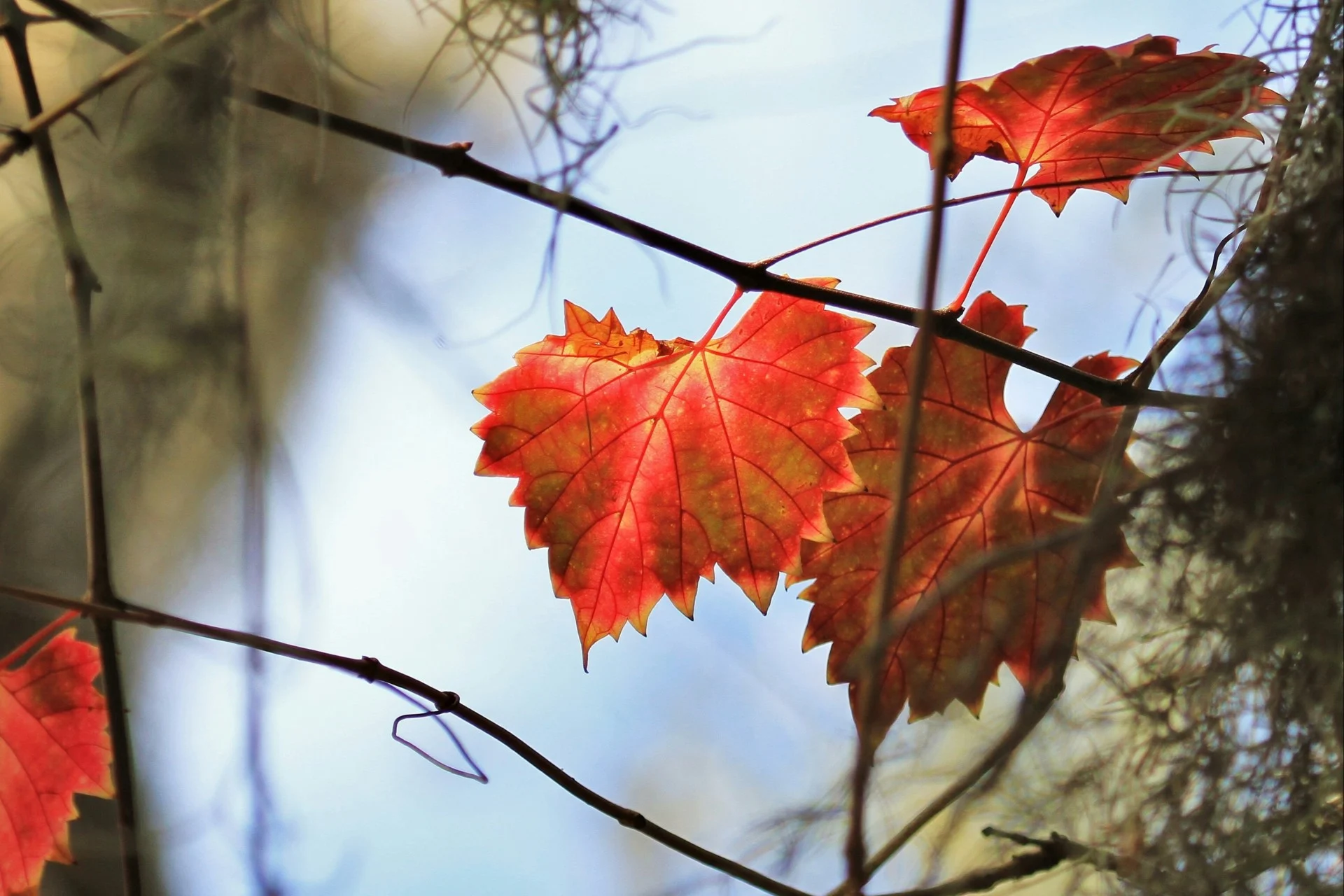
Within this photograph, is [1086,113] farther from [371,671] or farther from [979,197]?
[371,671]

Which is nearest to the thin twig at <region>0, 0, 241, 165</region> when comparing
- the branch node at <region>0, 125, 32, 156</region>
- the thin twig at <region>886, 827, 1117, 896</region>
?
the branch node at <region>0, 125, 32, 156</region>

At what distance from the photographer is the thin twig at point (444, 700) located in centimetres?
35

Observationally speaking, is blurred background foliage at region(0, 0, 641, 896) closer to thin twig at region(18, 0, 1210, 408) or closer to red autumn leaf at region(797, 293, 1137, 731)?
thin twig at region(18, 0, 1210, 408)

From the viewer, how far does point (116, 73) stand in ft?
1.12

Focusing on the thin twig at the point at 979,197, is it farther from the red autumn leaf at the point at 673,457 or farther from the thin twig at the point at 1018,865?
the thin twig at the point at 1018,865

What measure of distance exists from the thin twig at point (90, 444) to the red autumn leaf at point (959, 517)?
295 millimetres

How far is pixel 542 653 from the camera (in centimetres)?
69

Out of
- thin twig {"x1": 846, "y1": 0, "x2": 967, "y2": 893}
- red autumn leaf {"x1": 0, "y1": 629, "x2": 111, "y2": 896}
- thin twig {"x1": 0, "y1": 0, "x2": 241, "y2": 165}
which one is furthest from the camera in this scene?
red autumn leaf {"x1": 0, "y1": 629, "x2": 111, "y2": 896}

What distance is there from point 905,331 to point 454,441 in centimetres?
33

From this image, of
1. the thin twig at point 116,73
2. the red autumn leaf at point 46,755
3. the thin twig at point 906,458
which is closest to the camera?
the thin twig at point 906,458

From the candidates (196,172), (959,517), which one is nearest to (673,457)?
(959,517)

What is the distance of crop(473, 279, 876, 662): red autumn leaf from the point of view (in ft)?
1.30

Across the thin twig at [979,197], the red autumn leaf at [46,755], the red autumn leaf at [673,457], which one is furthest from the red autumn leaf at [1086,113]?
the red autumn leaf at [46,755]

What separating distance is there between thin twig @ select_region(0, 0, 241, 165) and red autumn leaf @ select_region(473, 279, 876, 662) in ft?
0.58
